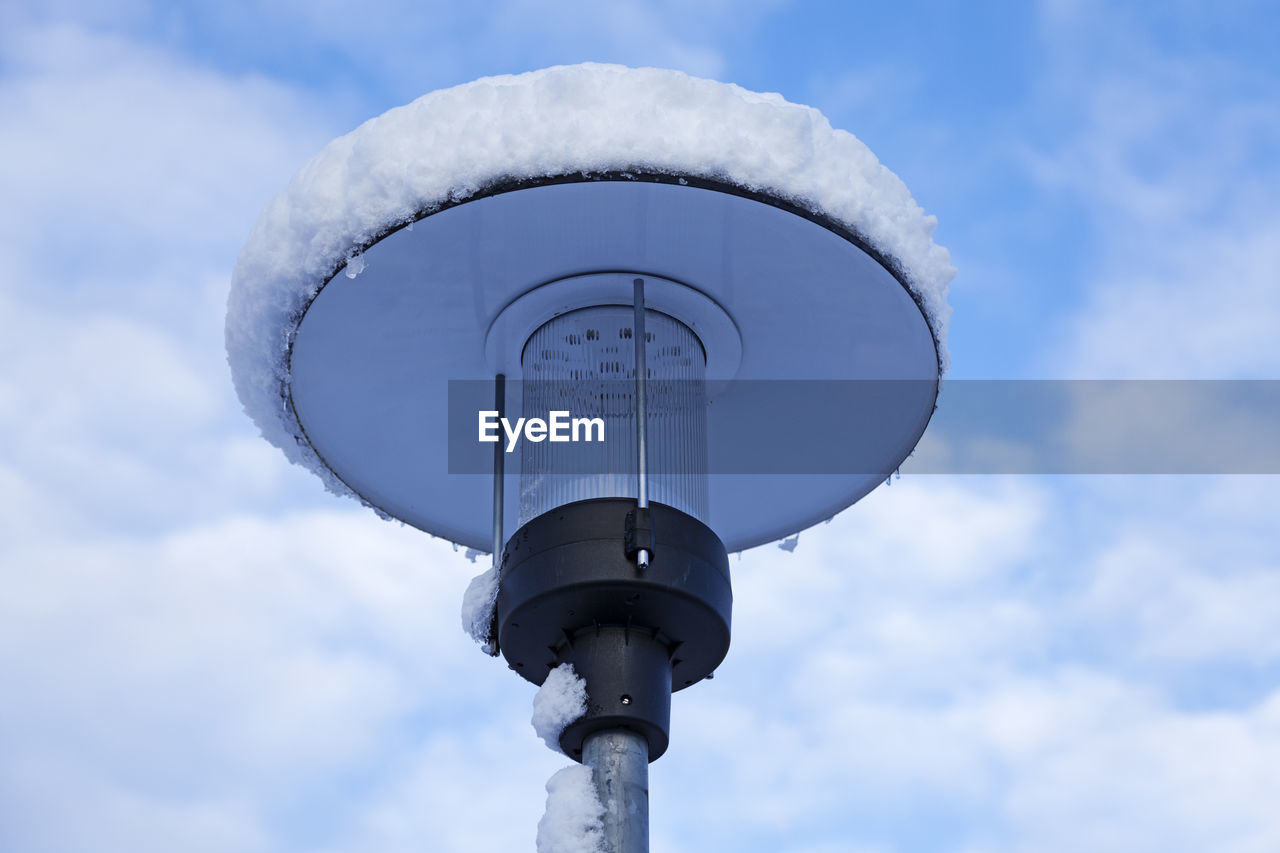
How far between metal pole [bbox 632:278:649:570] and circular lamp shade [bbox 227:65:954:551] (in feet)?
0.34

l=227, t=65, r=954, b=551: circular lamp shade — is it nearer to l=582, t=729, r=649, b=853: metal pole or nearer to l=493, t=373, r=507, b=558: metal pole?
l=493, t=373, r=507, b=558: metal pole

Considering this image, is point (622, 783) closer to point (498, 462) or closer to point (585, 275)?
point (498, 462)

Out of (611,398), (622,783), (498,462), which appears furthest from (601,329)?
(622,783)

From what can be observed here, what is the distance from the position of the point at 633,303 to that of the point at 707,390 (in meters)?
0.72

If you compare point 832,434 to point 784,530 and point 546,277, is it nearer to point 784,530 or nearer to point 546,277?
point 784,530

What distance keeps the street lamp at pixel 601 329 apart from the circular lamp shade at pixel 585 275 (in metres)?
0.01

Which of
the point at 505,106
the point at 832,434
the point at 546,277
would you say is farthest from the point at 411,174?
the point at 832,434

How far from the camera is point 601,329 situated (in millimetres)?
6328

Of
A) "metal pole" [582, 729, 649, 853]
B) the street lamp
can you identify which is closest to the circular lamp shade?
the street lamp

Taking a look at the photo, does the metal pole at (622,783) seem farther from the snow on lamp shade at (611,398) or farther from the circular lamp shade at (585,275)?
the circular lamp shade at (585,275)

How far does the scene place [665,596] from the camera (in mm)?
5699

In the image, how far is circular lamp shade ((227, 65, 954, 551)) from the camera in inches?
215

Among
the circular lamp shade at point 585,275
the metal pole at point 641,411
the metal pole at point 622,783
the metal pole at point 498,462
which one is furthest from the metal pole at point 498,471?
the metal pole at point 622,783

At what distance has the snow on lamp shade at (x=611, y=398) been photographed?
20.4 feet
